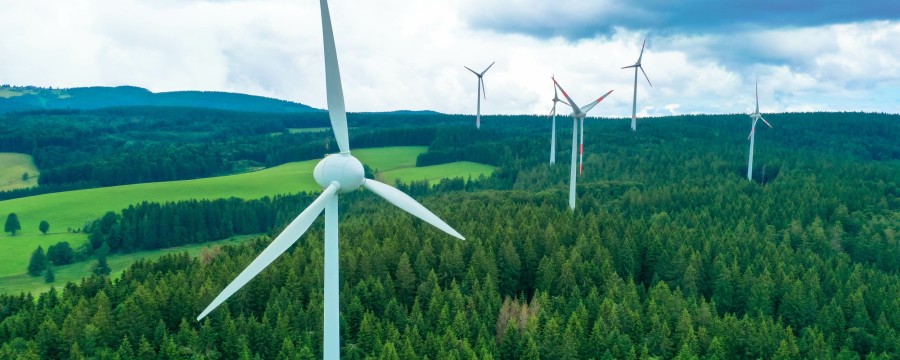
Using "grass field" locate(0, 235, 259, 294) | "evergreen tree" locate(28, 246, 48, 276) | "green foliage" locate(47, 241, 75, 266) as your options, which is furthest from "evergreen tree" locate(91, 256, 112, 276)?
"evergreen tree" locate(28, 246, 48, 276)

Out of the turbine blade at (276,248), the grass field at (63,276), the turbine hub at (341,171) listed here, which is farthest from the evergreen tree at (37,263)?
the turbine hub at (341,171)

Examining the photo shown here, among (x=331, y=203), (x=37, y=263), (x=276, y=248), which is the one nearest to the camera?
(x=276, y=248)

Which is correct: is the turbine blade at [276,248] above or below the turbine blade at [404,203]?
below

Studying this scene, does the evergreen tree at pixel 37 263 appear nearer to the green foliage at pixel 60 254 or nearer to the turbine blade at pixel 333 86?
the green foliage at pixel 60 254

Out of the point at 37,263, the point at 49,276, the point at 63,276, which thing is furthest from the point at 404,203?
the point at 37,263

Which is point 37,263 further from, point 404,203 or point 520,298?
point 404,203

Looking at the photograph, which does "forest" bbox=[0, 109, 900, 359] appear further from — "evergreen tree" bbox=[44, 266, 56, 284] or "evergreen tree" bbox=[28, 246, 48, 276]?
"evergreen tree" bbox=[28, 246, 48, 276]

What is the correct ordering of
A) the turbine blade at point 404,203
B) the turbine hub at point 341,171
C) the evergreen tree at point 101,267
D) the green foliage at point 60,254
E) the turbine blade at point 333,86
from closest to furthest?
the turbine hub at point 341,171 → the turbine blade at point 333,86 → the turbine blade at point 404,203 → the evergreen tree at point 101,267 → the green foliage at point 60,254
